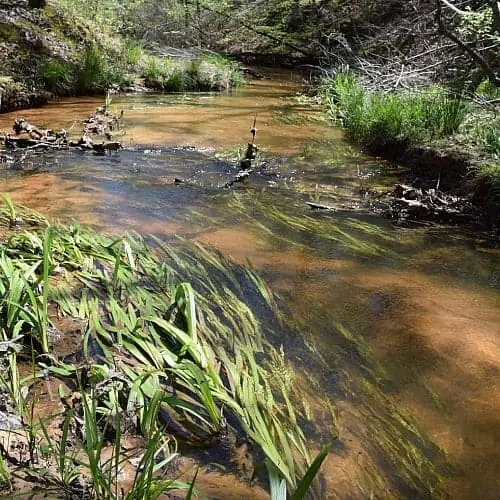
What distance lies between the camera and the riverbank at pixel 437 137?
182 inches

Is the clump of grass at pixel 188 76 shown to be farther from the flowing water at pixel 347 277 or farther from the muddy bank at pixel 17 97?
the flowing water at pixel 347 277

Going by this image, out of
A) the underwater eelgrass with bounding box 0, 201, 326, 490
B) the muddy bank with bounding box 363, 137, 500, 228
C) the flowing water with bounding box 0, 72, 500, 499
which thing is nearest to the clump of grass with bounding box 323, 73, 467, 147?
the muddy bank with bounding box 363, 137, 500, 228

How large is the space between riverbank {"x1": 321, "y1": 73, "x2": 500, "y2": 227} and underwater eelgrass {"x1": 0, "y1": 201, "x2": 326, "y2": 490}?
8.61 ft

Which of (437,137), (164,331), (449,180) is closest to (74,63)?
(437,137)

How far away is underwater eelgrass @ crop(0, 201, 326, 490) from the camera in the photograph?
1768 mm

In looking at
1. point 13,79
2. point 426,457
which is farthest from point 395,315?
point 13,79

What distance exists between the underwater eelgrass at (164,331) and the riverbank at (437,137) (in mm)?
2624

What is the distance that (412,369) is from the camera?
2254 millimetres

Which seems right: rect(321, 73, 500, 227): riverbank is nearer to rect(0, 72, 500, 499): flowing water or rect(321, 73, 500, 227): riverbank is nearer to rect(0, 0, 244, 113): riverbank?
rect(0, 72, 500, 499): flowing water

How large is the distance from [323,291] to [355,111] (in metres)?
5.12

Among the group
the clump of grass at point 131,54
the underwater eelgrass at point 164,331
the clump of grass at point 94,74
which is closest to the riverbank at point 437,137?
the underwater eelgrass at point 164,331

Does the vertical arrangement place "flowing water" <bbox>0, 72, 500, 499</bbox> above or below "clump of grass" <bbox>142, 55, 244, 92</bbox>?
below

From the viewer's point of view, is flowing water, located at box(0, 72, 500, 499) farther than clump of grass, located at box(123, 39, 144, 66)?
No

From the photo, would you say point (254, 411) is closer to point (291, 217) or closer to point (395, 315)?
point (395, 315)
